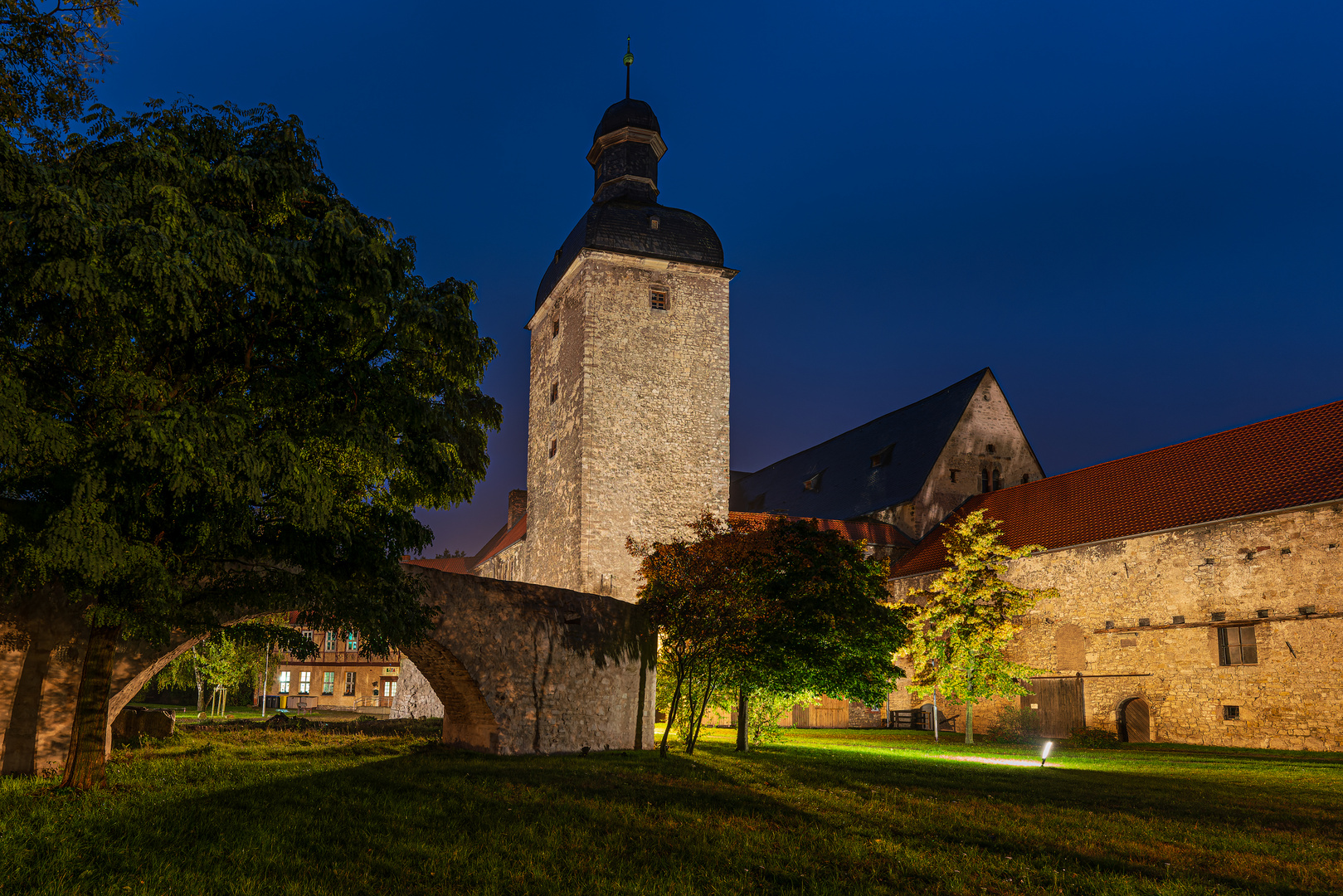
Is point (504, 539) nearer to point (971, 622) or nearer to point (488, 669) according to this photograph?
point (971, 622)

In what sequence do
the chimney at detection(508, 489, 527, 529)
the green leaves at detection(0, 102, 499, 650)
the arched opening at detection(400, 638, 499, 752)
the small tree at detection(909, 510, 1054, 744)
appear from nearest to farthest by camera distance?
the green leaves at detection(0, 102, 499, 650), the arched opening at detection(400, 638, 499, 752), the small tree at detection(909, 510, 1054, 744), the chimney at detection(508, 489, 527, 529)

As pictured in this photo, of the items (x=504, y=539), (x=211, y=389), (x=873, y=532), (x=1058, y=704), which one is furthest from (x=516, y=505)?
(x=211, y=389)

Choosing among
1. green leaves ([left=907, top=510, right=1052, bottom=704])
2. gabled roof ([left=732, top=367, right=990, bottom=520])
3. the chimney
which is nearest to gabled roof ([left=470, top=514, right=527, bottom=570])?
the chimney

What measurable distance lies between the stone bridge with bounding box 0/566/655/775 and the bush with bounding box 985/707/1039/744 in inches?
559

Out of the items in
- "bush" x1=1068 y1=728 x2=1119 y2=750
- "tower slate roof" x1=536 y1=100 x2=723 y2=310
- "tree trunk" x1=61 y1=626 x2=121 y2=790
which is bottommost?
"bush" x1=1068 y1=728 x2=1119 y2=750

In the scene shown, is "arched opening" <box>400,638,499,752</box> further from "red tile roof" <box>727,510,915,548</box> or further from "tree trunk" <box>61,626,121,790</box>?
"red tile roof" <box>727,510,915,548</box>

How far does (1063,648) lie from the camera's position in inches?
1065

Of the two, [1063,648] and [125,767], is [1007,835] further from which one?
[1063,648]

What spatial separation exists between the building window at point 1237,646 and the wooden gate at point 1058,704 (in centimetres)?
414

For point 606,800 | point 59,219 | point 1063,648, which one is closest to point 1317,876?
point 606,800

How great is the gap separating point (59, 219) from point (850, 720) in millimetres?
30809

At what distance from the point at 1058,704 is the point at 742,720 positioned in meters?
13.3

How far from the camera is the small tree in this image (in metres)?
24.8

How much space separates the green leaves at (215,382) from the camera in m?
7.96
